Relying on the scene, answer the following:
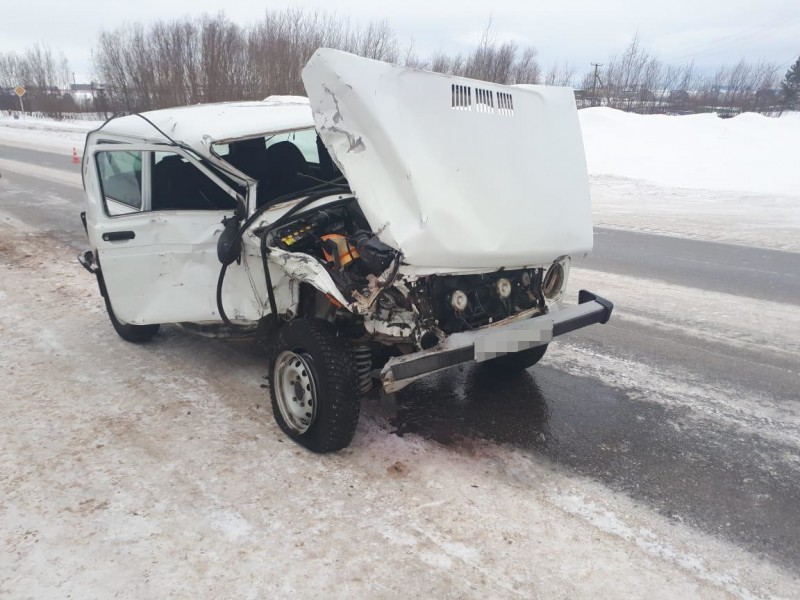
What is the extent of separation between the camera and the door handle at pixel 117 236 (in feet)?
14.6

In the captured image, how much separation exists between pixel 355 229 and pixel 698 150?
63.0 feet

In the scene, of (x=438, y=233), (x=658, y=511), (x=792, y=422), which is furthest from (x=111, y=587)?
(x=792, y=422)

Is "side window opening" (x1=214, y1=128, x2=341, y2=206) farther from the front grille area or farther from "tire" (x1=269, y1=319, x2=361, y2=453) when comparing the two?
the front grille area

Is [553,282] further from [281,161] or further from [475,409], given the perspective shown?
[281,161]

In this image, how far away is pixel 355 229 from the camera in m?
3.83

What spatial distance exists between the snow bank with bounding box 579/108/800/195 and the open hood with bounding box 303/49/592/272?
1339 centimetres

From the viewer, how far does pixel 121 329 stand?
5250 millimetres

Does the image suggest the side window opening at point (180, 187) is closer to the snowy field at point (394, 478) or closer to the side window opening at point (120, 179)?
the side window opening at point (120, 179)

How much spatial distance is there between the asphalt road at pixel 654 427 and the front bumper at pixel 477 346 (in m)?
0.68

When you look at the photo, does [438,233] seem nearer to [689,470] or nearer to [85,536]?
[689,470]

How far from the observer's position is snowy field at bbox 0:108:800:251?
1073cm

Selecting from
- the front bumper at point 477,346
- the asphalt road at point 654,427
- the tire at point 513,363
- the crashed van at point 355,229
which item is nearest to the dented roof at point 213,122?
the crashed van at point 355,229

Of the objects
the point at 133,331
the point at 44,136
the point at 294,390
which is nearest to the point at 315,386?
the point at 294,390

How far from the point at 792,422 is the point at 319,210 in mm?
3406
